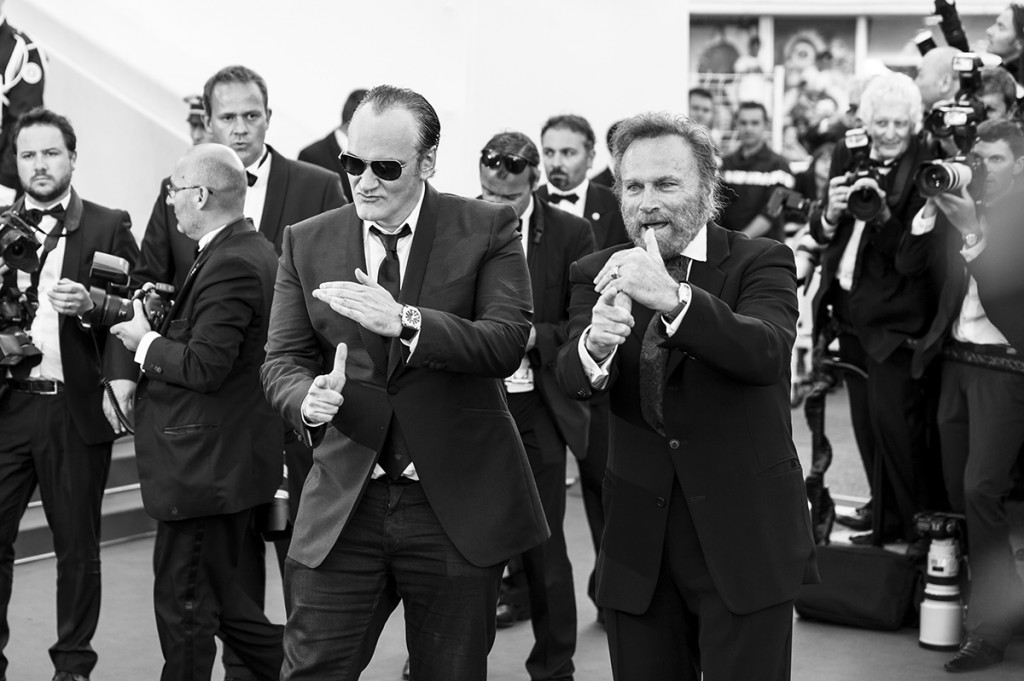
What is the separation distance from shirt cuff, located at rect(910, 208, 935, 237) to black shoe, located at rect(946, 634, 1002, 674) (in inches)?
61.1

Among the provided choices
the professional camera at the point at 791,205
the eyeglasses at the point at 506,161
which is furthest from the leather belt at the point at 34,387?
the professional camera at the point at 791,205

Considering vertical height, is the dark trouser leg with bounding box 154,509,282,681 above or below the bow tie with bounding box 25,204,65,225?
below

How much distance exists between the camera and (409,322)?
2.87m

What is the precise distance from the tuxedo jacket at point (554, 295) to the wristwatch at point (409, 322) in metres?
2.00

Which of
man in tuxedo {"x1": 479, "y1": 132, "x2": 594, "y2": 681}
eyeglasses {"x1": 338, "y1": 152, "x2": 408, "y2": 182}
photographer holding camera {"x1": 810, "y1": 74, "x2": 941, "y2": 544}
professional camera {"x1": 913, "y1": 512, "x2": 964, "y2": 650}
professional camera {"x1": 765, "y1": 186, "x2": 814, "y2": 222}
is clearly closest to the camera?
A: eyeglasses {"x1": 338, "y1": 152, "x2": 408, "y2": 182}

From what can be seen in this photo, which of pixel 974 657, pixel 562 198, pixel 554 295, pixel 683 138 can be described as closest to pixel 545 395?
pixel 554 295

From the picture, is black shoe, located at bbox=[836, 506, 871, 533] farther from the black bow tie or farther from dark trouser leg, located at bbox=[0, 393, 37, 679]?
dark trouser leg, located at bbox=[0, 393, 37, 679]

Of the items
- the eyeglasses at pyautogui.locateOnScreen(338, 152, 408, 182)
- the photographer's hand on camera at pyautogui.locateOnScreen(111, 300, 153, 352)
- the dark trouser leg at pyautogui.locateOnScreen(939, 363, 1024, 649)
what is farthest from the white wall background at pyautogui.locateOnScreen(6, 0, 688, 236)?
the eyeglasses at pyautogui.locateOnScreen(338, 152, 408, 182)

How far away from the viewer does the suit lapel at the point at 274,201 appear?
4949 mm

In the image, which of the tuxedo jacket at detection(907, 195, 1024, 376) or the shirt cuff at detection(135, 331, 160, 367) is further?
the tuxedo jacket at detection(907, 195, 1024, 376)

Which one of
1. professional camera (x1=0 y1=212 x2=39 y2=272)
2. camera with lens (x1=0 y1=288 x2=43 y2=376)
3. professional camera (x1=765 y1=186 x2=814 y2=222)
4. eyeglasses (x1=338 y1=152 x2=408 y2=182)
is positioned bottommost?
camera with lens (x1=0 y1=288 x2=43 y2=376)

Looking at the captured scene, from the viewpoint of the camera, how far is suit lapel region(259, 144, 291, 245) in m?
4.95

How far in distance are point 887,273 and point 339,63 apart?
436cm

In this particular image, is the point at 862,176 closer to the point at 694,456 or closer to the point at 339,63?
the point at 694,456
